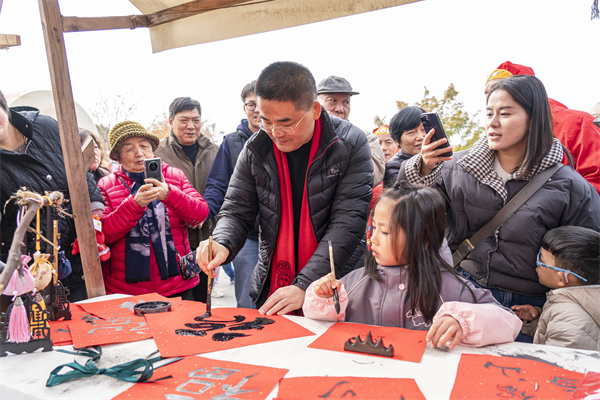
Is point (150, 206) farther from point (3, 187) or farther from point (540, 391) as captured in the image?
point (540, 391)

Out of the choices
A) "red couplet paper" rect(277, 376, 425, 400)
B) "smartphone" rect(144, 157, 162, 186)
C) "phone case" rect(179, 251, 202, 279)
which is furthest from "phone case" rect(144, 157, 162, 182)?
"red couplet paper" rect(277, 376, 425, 400)

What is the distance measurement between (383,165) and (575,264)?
129 centimetres

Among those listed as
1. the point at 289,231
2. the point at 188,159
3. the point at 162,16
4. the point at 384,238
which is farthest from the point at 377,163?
the point at 188,159

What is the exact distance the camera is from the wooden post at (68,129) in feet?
6.31

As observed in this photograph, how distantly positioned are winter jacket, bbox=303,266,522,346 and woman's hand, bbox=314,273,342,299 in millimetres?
34

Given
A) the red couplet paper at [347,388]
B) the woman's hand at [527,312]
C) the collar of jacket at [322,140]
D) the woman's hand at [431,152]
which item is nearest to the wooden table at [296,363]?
the red couplet paper at [347,388]

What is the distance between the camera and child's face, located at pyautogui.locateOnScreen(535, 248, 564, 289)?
1.64m

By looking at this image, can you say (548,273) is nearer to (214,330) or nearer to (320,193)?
(320,193)

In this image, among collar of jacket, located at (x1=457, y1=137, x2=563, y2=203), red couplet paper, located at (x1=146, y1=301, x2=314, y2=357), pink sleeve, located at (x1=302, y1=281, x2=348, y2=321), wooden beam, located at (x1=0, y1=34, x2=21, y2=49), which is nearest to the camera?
red couplet paper, located at (x1=146, y1=301, x2=314, y2=357)

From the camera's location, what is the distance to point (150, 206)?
7.94ft

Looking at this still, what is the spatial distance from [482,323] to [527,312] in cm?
66

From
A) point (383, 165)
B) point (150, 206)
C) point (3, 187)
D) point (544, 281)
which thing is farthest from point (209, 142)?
point (544, 281)

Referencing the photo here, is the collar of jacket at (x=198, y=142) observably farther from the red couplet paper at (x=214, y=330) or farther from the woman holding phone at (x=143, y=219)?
the red couplet paper at (x=214, y=330)

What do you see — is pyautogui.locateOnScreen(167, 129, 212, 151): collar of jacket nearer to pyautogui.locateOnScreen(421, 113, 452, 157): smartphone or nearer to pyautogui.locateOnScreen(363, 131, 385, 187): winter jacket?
pyautogui.locateOnScreen(363, 131, 385, 187): winter jacket
